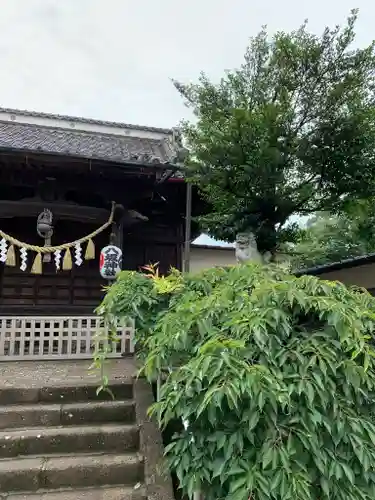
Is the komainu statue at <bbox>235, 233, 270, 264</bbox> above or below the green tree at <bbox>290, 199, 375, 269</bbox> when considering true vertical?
below

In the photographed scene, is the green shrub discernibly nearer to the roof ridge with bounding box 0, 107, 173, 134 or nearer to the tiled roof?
the tiled roof

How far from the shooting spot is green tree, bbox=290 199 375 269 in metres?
8.69

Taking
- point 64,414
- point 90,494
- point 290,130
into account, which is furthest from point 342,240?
point 90,494

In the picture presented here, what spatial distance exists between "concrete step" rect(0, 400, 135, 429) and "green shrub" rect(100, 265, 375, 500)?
4.99ft

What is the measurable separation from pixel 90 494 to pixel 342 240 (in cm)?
1123

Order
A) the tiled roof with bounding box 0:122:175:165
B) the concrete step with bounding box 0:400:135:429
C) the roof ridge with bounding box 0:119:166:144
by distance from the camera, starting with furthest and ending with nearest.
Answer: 1. the roof ridge with bounding box 0:119:166:144
2. the tiled roof with bounding box 0:122:175:165
3. the concrete step with bounding box 0:400:135:429

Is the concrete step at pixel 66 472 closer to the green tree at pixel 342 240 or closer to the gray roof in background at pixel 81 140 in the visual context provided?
the gray roof in background at pixel 81 140

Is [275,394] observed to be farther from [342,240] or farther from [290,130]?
[342,240]

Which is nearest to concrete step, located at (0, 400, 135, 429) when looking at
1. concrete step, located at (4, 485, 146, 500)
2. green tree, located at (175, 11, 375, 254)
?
concrete step, located at (4, 485, 146, 500)

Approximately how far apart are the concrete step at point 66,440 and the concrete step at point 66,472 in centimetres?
10

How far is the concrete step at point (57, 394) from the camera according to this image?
3.90m

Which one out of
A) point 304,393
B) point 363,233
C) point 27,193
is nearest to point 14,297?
point 27,193

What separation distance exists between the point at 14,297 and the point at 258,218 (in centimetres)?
530

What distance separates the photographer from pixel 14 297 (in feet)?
25.4
